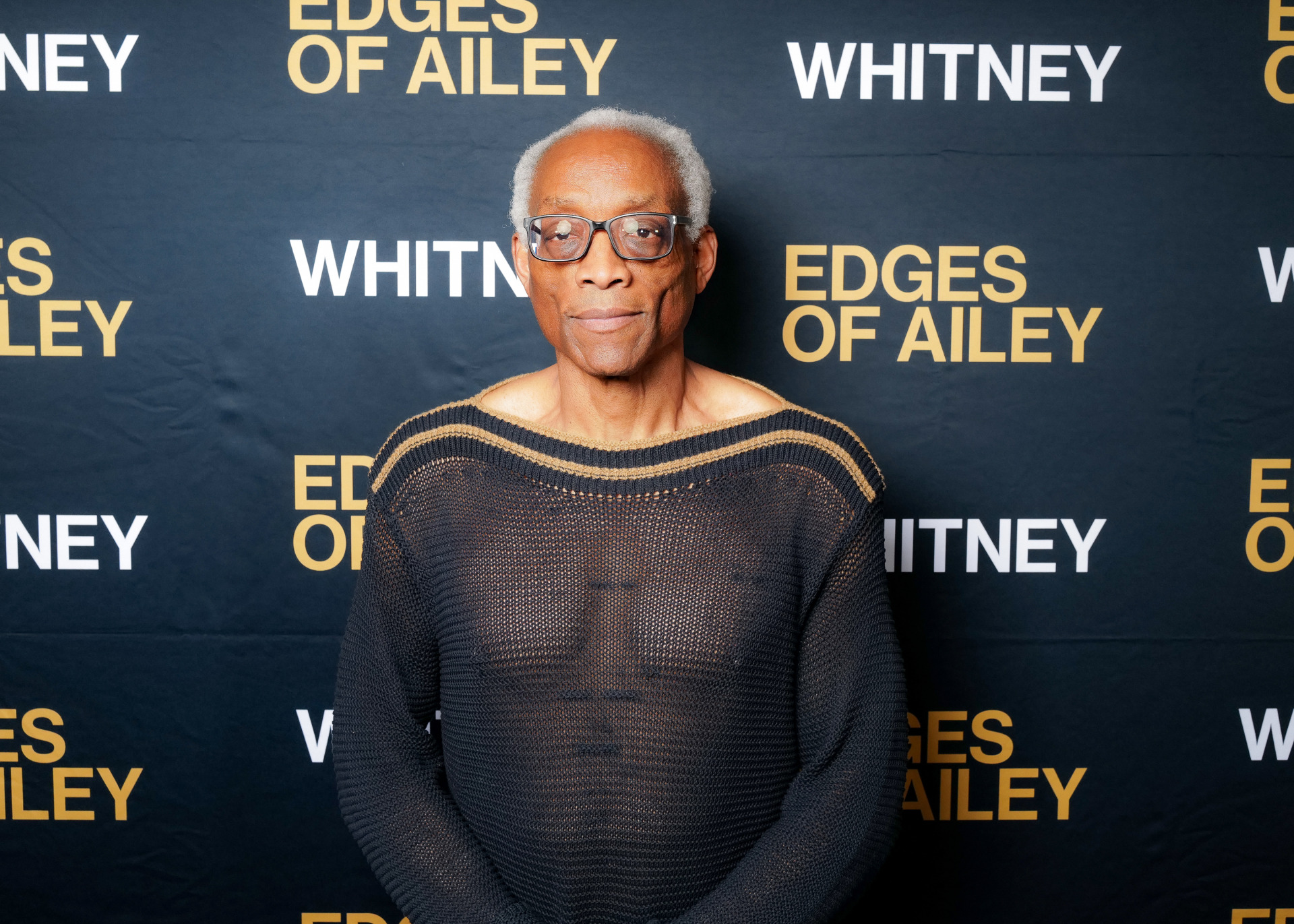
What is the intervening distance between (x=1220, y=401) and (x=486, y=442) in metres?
1.17

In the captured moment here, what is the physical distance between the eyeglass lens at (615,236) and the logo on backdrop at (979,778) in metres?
0.96

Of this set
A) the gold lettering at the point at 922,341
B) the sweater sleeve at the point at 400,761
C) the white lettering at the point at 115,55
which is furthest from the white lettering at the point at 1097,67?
the white lettering at the point at 115,55

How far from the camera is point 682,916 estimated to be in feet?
3.22

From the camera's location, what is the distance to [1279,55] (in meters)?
1.52

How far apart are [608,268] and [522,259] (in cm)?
14

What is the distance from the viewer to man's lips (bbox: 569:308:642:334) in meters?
0.99

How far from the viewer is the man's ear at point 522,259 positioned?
106 cm

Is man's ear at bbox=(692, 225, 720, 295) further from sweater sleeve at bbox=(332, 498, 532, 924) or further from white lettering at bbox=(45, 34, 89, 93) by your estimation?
white lettering at bbox=(45, 34, 89, 93)

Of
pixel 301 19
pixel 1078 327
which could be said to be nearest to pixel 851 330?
pixel 1078 327

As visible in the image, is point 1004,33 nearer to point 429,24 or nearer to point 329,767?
point 429,24

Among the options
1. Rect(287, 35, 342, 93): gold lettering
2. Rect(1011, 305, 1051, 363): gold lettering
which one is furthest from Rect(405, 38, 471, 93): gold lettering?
Rect(1011, 305, 1051, 363): gold lettering

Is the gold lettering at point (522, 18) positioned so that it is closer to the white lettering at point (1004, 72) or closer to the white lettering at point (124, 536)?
the white lettering at point (1004, 72)

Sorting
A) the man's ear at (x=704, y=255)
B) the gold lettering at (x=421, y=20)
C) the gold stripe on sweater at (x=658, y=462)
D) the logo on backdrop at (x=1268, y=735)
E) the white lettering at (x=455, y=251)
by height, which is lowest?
the logo on backdrop at (x=1268, y=735)

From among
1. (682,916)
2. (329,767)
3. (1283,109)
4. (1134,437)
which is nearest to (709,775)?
(682,916)
